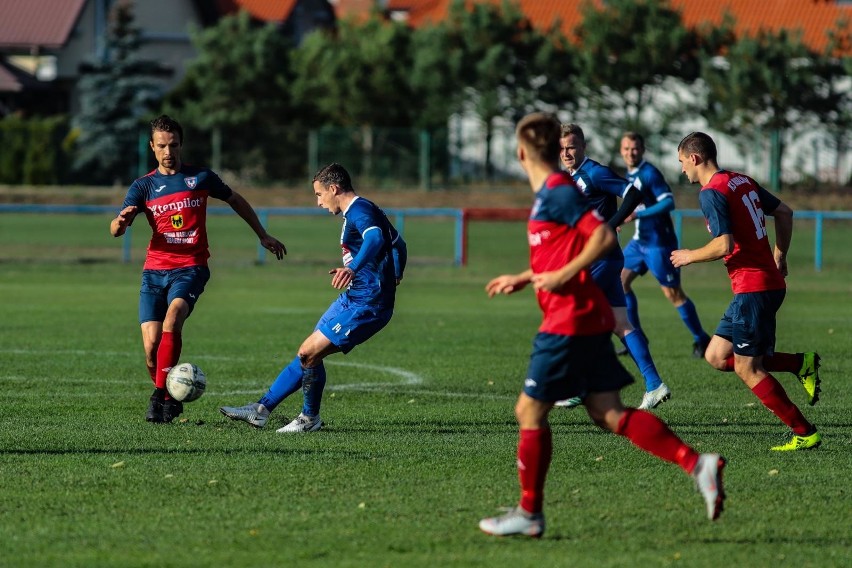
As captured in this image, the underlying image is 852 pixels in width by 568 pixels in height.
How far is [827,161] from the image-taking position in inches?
1641

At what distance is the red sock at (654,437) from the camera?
6.45 metres

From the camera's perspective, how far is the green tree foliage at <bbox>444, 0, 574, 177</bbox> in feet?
146

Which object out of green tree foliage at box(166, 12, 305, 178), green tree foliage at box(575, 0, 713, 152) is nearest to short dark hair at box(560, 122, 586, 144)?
green tree foliage at box(575, 0, 713, 152)

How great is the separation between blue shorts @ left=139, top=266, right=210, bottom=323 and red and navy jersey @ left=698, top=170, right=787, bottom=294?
3585 mm

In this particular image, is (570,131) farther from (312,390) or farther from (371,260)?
(312,390)

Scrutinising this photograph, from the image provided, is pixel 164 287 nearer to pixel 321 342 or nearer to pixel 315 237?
pixel 321 342

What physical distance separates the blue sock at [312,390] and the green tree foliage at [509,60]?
3548 centimetres

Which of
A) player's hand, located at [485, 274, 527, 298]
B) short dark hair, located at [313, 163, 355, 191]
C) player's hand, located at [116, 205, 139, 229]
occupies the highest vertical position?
short dark hair, located at [313, 163, 355, 191]

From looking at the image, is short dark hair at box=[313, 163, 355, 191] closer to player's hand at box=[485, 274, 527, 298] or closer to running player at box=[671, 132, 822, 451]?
running player at box=[671, 132, 822, 451]

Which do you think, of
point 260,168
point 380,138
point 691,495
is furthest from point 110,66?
point 691,495

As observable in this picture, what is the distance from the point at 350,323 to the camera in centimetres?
924

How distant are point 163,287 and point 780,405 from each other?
4.30 metres

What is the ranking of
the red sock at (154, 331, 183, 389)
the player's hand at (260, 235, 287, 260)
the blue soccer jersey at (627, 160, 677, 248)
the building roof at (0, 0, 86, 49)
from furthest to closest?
the building roof at (0, 0, 86, 49) < the blue soccer jersey at (627, 160, 677, 248) < the player's hand at (260, 235, 287, 260) < the red sock at (154, 331, 183, 389)

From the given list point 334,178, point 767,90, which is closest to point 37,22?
point 767,90
